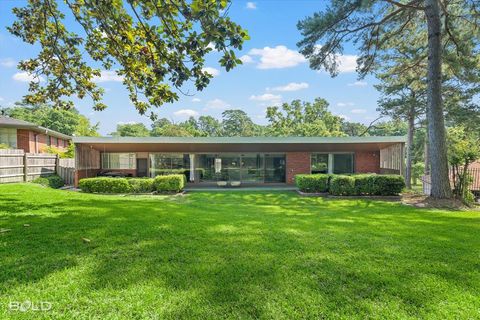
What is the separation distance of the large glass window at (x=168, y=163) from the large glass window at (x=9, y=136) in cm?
941

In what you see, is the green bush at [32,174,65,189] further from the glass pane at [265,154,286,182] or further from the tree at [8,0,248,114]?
the glass pane at [265,154,286,182]

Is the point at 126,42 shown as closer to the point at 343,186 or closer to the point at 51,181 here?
the point at 343,186

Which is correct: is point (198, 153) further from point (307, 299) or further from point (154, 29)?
point (307, 299)

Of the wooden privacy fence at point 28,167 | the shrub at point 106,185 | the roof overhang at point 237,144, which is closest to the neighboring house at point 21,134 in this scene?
the wooden privacy fence at point 28,167

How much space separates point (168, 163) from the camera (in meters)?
19.4

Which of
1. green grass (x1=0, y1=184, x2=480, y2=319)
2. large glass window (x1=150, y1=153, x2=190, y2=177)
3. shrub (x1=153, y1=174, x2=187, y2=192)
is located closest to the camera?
green grass (x1=0, y1=184, x2=480, y2=319)

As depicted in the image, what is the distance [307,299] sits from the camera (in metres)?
2.62

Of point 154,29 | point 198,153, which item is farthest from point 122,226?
point 198,153

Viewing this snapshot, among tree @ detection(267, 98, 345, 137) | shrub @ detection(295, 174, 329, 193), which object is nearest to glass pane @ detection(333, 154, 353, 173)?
shrub @ detection(295, 174, 329, 193)

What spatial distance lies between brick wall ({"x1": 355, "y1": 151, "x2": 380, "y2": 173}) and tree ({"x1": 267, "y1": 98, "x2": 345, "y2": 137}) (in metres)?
16.9

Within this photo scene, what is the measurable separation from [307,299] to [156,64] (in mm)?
5343

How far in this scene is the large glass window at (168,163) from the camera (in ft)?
63.4

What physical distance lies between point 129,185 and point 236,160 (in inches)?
289

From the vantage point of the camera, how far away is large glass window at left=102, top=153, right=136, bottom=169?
1978cm
